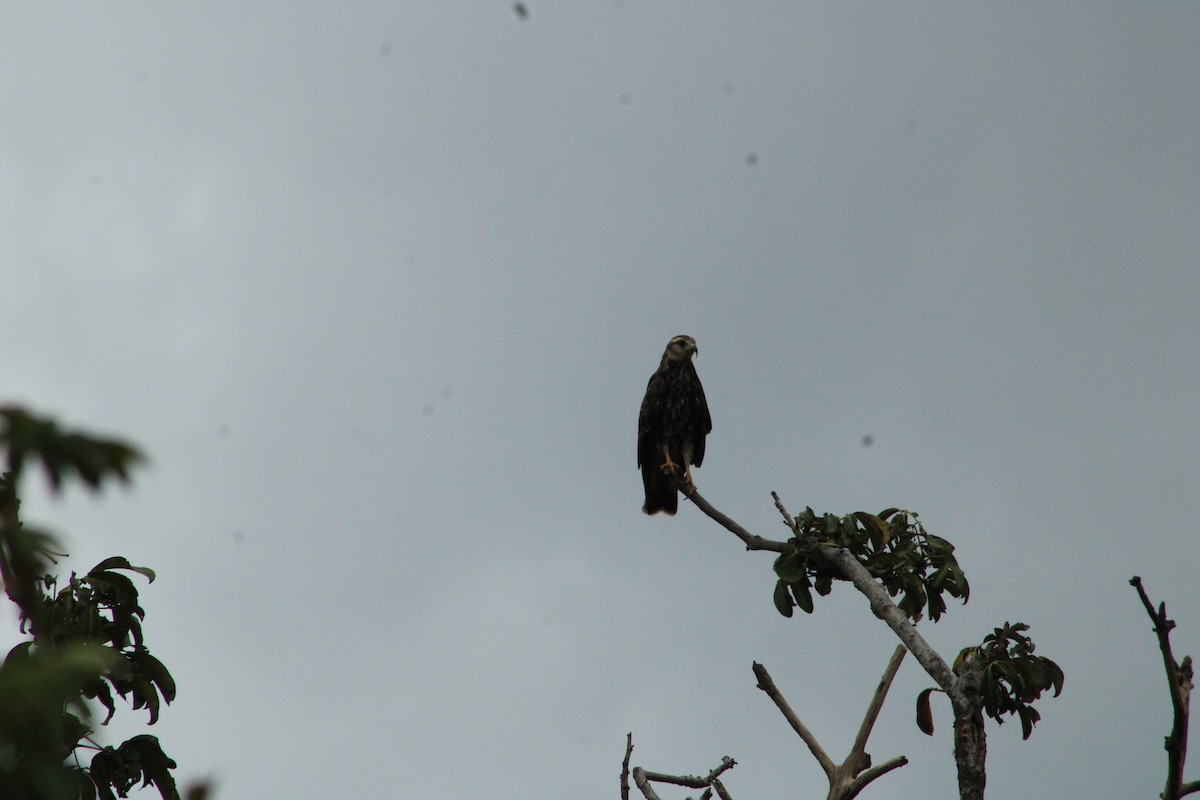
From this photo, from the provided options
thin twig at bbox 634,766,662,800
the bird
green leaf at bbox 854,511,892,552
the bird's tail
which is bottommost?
thin twig at bbox 634,766,662,800

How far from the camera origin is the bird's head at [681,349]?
41.4 feet

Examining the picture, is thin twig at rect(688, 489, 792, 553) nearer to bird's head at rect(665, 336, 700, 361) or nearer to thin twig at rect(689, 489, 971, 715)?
thin twig at rect(689, 489, 971, 715)

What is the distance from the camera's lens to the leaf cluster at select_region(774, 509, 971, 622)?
614 centimetres

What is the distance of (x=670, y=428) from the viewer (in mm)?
12078

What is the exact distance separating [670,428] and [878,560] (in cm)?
590

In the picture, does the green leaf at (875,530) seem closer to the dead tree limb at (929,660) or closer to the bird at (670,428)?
the dead tree limb at (929,660)

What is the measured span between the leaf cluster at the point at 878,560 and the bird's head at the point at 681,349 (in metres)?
6.42

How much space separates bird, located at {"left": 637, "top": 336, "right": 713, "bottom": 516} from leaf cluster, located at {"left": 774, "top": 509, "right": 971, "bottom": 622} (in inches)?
212

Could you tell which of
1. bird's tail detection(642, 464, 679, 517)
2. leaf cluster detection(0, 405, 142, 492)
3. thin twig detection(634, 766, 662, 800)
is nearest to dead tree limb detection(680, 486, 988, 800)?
thin twig detection(634, 766, 662, 800)

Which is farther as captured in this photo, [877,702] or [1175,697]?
[877,702]

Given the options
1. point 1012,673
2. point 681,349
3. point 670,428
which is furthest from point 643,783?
point 681,349

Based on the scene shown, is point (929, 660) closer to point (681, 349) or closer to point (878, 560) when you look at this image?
point (878, 560)

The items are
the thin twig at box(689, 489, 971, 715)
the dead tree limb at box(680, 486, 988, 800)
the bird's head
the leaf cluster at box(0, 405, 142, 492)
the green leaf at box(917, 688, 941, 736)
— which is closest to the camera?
the leaf cluster at box(0, 405, 142, 492)

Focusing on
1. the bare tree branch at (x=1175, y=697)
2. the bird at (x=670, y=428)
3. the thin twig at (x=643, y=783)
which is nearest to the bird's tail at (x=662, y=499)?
the bird at (x=670, y=428)
